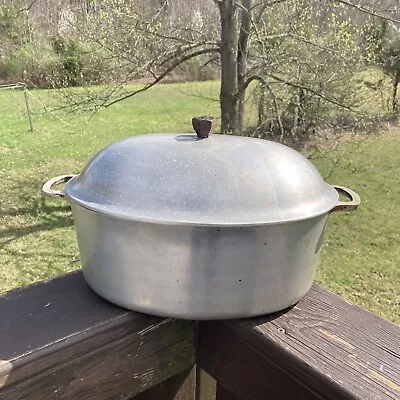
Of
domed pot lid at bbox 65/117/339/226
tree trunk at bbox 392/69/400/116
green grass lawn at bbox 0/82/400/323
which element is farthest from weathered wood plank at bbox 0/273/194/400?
tree trunk at bbox 392/69/400/116

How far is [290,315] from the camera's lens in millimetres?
820

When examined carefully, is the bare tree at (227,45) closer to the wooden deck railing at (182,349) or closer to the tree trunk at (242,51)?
the tree trunk at (242,51)

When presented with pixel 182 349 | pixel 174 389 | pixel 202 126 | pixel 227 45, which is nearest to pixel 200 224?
pixel 202 126

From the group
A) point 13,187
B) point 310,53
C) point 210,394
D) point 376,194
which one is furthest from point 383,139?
point 210,394

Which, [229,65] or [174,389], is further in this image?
[229,65]

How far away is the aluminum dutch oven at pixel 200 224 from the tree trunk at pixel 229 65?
10.9 feet

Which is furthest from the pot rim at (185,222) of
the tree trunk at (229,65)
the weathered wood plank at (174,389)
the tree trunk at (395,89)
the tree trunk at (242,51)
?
the tree trunk at (395,89)

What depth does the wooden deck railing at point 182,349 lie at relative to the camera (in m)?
0.68

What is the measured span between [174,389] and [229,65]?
3.69 metres

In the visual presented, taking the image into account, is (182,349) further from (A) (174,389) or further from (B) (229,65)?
(B) (229,65)

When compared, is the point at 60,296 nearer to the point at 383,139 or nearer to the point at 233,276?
the point at 233,276

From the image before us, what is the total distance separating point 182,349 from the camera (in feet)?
2.89

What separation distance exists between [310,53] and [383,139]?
4.96 m

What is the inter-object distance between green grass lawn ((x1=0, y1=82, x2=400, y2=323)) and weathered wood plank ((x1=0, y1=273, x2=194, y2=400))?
9.20 feet
